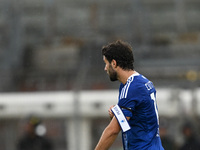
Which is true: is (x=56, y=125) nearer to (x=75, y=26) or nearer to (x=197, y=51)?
(x=197, y=51)

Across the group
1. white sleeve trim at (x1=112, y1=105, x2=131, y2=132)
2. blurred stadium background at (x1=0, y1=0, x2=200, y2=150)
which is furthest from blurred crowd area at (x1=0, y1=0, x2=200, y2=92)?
white sleeve trim at (x1=112, y1=105, x2=131, y2=132)

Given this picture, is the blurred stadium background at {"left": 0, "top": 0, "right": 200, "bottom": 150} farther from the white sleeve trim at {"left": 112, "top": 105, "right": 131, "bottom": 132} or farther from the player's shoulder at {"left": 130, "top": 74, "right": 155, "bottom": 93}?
the white sleeve trim at {"left": 112, "top": 105, "right": 131, "bottom": 132}

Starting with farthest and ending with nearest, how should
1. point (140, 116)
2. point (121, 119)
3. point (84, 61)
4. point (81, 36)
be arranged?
point (81, 36) → point (84, 61) → point (140, 116) → point (121, 119)

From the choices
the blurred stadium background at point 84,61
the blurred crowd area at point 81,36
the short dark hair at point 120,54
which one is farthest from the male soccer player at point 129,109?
the blurred crowd area at point 81,36

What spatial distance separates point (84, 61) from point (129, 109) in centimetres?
874

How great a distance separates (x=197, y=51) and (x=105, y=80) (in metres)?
3.81

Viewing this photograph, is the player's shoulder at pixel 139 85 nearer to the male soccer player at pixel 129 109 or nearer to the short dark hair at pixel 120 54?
the male soccer player at pixel 129 109

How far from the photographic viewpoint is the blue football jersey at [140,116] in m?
3.41

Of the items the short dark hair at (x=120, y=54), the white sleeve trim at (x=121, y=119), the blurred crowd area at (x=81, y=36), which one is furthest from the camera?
the blurred crowd area at (x=81, y=36)

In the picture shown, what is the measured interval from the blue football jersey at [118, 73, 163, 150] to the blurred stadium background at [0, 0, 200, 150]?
394 cm

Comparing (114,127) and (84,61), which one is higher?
(114,127)

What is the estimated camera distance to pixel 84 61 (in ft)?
39.6

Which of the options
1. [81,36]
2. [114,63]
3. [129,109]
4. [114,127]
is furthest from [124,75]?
[81,36]

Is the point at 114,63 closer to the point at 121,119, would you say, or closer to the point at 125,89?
the point at 125,89
